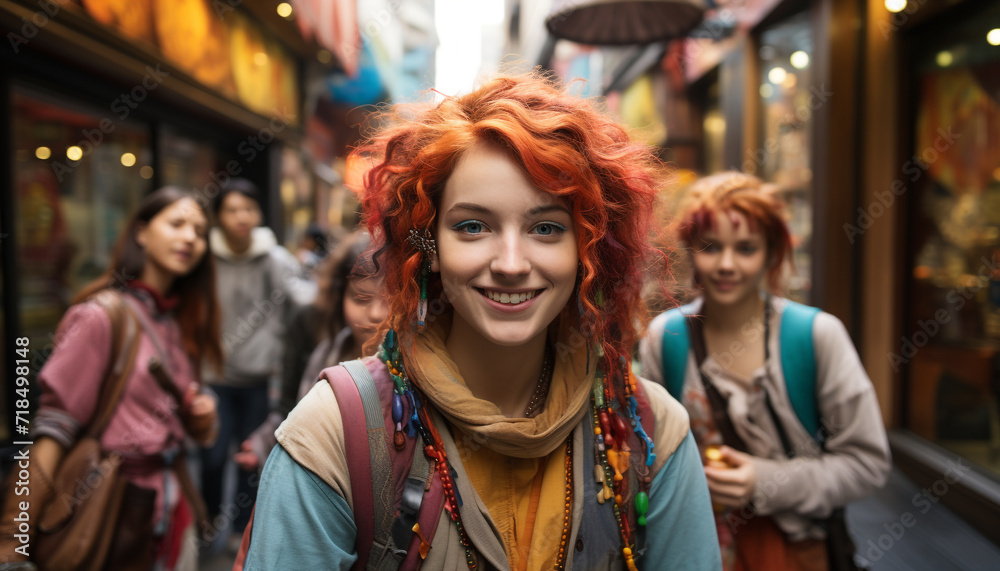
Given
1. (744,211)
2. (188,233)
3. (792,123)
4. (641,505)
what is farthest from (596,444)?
(792,123)

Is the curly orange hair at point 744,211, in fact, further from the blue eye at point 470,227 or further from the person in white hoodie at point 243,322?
the person in white hoodie at point 243,322

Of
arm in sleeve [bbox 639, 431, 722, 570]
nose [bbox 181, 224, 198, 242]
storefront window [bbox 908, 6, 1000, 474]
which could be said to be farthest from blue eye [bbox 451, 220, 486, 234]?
storefront window [bbox 908, 6, 1000, 474]

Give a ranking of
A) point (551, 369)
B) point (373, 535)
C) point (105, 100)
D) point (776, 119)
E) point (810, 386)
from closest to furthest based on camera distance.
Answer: point (373, 535)
point (551, 369)
point (810, 386)
point (105, 100)
point (776, 119)

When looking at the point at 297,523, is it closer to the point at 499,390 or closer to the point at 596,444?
the point at 499,390

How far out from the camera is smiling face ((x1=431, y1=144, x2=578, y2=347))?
4.06ft

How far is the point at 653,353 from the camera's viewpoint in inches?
94.7

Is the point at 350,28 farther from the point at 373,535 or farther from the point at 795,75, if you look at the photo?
the point at 373,535

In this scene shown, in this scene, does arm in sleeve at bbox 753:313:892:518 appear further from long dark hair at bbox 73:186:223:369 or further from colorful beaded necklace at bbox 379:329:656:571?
long dark hair at bbox 73:186:223:369

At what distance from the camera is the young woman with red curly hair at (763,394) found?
204 cm

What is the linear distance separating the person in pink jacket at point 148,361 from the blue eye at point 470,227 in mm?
1904

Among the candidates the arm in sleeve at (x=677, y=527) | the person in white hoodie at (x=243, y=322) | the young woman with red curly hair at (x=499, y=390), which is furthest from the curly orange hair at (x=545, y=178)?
the person in white hoodie at (x=243, y=322)

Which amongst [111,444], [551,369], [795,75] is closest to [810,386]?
[551,369]

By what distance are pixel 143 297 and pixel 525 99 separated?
2207 millimetres

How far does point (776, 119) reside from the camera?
6.10m
